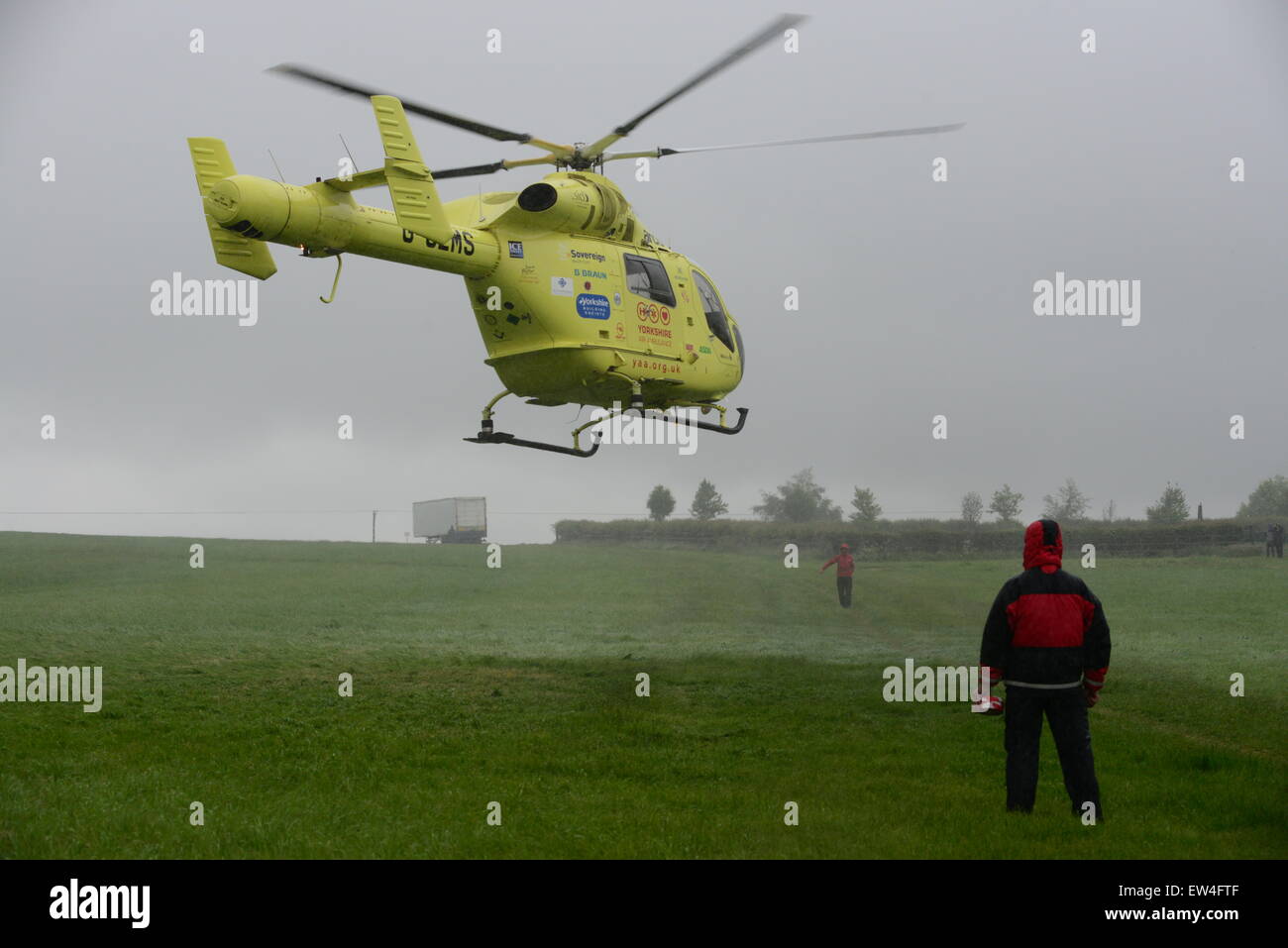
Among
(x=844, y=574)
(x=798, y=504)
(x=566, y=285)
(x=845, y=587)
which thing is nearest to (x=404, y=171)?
(x=566, y=285)

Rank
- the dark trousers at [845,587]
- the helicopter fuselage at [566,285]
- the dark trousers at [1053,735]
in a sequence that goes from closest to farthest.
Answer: the dark trousers at [1053,735]
the helicopter fuselage at [566,285]
the dark trousers at [845,587]

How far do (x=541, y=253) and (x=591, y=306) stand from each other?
1055mm

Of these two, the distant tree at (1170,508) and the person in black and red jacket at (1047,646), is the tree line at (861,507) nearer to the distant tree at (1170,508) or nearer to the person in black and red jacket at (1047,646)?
the distant tree at (1170,508)

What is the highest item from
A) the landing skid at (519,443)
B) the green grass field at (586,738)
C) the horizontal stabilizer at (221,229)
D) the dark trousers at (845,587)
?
the horizontal stabilizer at (221,229)

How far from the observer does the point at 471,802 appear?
12.5 m

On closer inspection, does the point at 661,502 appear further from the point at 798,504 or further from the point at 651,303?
the point at 651,303

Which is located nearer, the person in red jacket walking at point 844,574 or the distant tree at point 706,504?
the person in red jacket walking at point 844,574

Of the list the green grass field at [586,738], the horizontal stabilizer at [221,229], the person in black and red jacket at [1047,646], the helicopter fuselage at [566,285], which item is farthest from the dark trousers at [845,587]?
the person in black and red jacket at [1047,646]

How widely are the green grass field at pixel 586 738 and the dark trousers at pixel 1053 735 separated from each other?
265 mm

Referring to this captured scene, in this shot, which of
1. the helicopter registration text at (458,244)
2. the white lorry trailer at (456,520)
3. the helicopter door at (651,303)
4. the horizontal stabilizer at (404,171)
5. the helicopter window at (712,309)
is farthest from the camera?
the white lorry trailer at (456,520)

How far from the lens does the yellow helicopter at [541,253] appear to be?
50.0 ft

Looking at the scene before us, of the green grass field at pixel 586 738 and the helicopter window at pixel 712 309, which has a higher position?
the helicopter window at pixel 712 309
